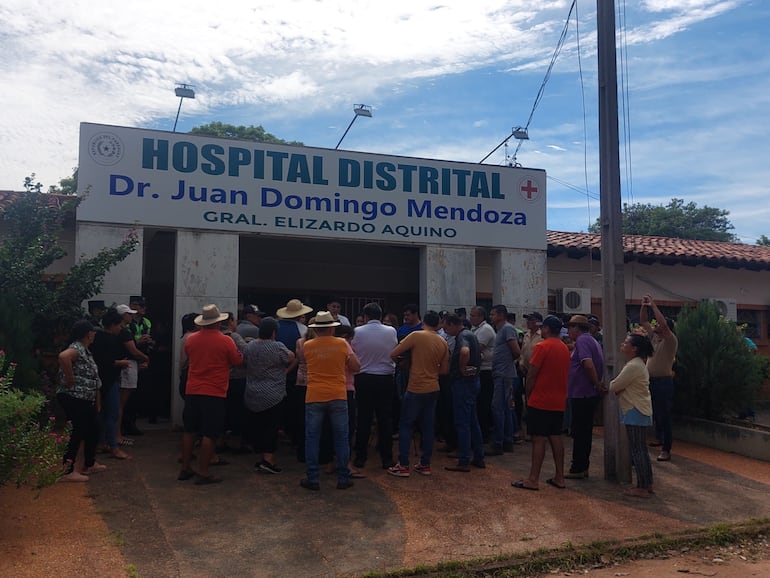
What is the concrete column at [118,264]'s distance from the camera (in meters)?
8.77

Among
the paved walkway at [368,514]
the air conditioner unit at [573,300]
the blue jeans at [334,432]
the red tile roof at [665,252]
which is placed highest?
the red tile roof at [665,252]

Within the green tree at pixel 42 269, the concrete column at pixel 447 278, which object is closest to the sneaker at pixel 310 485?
the green tree at pixel 42 269

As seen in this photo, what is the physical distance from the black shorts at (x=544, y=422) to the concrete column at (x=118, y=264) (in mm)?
5505

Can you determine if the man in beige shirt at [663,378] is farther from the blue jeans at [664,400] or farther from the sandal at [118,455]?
the sandal at [118,455]

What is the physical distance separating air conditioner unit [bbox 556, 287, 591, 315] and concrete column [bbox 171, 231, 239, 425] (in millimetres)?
6397

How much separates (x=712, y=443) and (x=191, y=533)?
6.97 meters

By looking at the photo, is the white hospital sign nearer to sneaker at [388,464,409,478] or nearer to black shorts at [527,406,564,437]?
sneaker at [388,464,409,478]

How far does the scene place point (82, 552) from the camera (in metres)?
4.55

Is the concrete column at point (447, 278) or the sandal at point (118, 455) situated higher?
the concrete column at point (447, 278)

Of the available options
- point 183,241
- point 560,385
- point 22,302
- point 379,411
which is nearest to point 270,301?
point 183,241

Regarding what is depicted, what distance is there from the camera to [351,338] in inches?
280

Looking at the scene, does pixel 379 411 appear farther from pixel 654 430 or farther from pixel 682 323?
pixel 682 323

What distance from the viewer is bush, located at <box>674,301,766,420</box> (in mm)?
9133

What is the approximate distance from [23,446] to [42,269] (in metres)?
3.69
